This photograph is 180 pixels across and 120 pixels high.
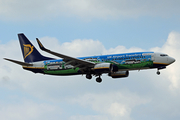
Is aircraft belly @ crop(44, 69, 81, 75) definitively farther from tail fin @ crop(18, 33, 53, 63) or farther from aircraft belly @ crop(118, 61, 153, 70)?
aircraft belly @ crop(118, 61, 153, 70)

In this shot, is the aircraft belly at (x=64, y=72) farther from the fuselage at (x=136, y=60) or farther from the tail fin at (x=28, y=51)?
the tail fin at (x=28, y=51)

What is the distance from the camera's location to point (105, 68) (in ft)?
182

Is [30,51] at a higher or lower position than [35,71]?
higher

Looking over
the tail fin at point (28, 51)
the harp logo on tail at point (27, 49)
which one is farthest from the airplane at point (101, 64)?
the harp logo on tail at point (27, 49)

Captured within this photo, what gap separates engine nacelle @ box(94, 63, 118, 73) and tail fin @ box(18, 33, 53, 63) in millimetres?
13825

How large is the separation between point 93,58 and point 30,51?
1581 cm

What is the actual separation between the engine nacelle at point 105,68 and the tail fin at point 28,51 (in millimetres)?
13825

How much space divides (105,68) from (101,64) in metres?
1.49

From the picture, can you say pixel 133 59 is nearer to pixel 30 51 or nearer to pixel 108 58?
pixel 108 58

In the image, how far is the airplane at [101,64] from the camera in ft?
185

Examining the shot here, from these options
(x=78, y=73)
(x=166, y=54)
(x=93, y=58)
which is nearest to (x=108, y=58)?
(x=93, y=58)

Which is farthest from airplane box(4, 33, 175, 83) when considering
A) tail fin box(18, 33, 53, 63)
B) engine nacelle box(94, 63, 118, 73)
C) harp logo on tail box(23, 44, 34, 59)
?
harp logo on tail box(23, 44, 34, 59)

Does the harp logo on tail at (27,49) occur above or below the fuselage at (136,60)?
above

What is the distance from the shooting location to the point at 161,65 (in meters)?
57.1
